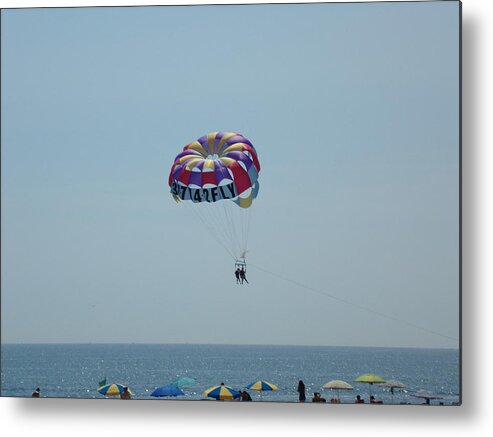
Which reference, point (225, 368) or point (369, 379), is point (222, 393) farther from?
point (369, 379)

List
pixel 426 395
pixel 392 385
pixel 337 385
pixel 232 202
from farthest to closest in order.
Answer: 1. pixel 232 202
2. pixel 337 385
3. pixel 392 385
4. pixel 426 395

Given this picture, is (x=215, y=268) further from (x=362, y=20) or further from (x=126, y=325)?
(x=362, y=20)

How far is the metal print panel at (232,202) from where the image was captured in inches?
361

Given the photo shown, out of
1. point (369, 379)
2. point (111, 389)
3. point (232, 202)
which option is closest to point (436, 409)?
point (369, 379)

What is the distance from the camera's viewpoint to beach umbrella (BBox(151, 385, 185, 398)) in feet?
31.1

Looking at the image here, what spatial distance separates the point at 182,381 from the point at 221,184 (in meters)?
1.66

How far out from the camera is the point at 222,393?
9352mm

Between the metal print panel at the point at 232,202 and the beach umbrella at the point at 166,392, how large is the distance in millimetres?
17

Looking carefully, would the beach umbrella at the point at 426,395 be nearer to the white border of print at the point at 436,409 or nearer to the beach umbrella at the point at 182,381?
the white border of print at the point at 436,409

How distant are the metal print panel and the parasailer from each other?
2cm

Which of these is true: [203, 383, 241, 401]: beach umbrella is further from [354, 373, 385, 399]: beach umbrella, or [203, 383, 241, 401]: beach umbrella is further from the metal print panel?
[354, 373, 385, 399]: beach umbrella

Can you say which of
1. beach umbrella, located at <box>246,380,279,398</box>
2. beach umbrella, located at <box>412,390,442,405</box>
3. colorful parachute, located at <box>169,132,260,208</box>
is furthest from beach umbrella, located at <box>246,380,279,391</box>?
colorful parachute, located at <box>169,132,260,208</box>

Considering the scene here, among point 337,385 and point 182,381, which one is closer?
point 337,385

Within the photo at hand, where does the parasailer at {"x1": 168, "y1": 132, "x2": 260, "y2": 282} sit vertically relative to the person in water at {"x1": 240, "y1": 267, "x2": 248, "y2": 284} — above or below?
above
